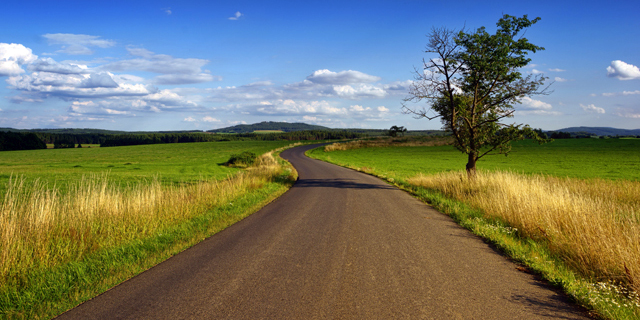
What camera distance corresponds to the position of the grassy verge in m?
4.94

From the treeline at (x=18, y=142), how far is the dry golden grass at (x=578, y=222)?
132650 millimetres

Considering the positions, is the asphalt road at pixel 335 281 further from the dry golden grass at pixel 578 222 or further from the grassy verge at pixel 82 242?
the dry golden grass at pixel 578 222

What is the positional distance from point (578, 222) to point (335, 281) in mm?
6007

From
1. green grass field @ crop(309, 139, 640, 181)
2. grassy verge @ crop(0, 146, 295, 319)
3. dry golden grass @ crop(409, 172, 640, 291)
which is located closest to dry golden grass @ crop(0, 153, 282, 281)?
grassy verge @ crop(0, 146, 295, 319)

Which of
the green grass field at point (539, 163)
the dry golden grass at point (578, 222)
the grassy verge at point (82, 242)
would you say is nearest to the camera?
the grassy verge at point (82, 242)

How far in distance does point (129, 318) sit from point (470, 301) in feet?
14.8

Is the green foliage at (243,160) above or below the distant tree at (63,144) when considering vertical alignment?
below

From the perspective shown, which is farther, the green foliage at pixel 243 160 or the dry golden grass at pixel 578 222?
the green foliage at pixel 243 160

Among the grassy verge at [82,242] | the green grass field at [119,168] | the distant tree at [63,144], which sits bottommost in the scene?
the green grass field at [119,168]

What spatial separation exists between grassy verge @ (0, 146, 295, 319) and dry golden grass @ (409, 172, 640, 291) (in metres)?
8.05

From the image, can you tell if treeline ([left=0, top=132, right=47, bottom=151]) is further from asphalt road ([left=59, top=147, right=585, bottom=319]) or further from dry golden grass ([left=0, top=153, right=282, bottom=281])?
asphalt road ([left=59, top=147, right=585, bottom=319])

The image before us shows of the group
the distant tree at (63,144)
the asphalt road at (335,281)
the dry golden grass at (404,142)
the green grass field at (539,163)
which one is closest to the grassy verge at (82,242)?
the asphalt road at (335,281)

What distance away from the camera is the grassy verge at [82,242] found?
194 inches

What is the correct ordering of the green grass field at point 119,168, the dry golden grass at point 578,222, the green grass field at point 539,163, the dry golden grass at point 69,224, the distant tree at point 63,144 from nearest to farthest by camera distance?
the dry golden grass at point 578,222 < the dry golden grass at point 69,224 < the green grass field at point 119,168 < the green grass field at point 539,163 < the distant tree at point 63,144
